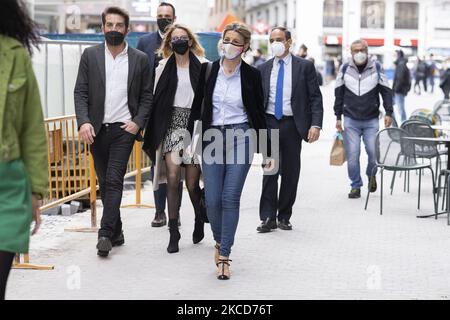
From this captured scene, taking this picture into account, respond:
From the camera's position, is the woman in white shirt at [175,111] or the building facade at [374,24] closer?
the woman in white shirt at [175,111]

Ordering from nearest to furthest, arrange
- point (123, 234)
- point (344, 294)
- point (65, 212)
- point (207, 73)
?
point (344, 294)
point (207, 73)
point (123, 234)
point (65, 212)

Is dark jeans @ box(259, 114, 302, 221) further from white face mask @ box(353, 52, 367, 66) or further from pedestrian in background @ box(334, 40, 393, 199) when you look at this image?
white face mask @ box(353, 52, 367, 66)

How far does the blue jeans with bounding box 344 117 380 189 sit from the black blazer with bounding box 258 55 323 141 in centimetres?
284

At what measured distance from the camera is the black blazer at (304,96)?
9.22 m

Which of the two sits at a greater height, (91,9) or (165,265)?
(91,9)

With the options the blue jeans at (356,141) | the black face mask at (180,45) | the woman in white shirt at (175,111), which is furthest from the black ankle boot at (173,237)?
the blue jeans at (356,141)

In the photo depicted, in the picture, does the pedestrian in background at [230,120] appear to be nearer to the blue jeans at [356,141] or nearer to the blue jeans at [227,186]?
the blue jeans at [227,186]

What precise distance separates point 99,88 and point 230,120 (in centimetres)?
124

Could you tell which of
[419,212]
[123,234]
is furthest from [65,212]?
[419,212]

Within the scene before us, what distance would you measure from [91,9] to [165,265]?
57.4 feet

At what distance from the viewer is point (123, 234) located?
29.4 feet

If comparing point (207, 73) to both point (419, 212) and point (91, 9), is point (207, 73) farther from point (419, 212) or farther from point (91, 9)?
point (91, 9)

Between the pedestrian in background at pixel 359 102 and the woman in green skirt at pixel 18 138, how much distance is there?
786cm

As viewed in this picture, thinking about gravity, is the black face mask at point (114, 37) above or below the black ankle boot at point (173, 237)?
above
